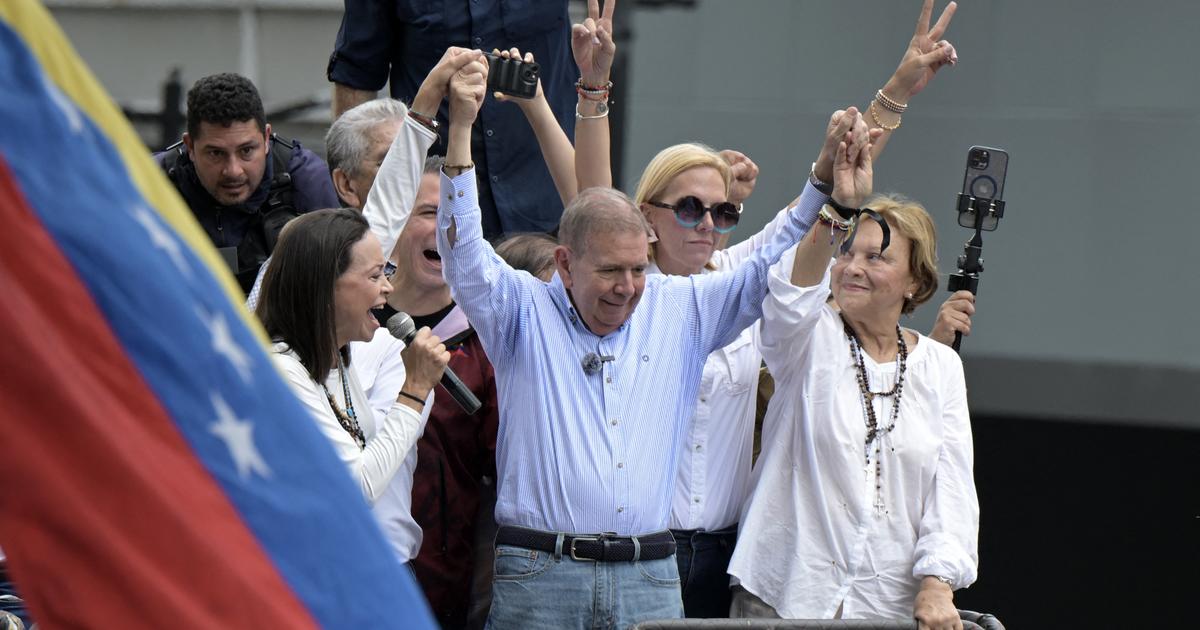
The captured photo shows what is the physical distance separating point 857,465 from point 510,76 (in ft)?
4.54

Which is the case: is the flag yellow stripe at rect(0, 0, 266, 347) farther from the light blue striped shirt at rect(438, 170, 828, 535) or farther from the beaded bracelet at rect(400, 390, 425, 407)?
the light blue striped shirt at rect(438, 170, 828, 535)

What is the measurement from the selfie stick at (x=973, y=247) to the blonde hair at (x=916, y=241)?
0.55 ft

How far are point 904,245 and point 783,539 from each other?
88 centimetres

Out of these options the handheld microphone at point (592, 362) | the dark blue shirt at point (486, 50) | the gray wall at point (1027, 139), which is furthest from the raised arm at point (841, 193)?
the gray wall at point (1027, 139)

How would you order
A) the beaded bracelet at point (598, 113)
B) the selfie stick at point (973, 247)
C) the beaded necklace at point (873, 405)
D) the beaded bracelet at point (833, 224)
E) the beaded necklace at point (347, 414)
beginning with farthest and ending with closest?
1. the beaded bracelet at point (598, 113)
2. the selfie stick at point (973, 247)
3. the beaded necklace at point (873, 405)
4. the beaded bracelet at point (833, 224)
5. the beaded necklace at point (347, 414)

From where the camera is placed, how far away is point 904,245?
4355 mm

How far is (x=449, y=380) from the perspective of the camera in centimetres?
374

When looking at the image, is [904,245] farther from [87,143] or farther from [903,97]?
[87,143]

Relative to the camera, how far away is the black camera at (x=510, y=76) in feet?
14.0

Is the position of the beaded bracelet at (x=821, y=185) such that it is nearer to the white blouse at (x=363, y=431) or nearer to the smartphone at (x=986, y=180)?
the smartphone at (x=986, y=180)

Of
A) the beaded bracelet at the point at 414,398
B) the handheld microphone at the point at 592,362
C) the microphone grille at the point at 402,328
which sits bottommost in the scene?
the beaded bracelet at the point at 414,398

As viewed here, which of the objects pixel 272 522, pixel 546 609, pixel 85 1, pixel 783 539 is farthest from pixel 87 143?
pixel 85 1

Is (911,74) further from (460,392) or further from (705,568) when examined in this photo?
(460,392)

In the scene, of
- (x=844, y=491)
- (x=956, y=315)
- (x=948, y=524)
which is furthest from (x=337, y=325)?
(x=956, y=315)
